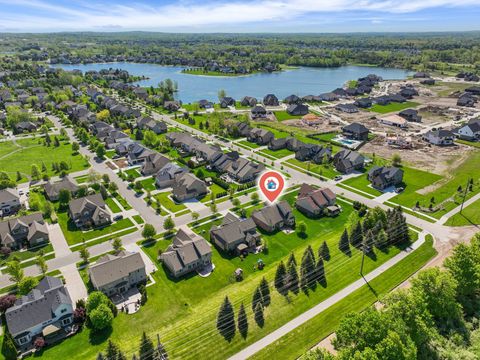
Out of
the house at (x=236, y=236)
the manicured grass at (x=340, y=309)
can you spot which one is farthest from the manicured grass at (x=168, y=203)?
the manicured grass at (x=340, y=309)

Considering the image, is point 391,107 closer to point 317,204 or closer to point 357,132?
point 357,132

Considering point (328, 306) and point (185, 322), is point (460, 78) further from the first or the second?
point (185, 322)

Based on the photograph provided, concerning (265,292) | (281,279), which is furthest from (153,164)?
(265,292)

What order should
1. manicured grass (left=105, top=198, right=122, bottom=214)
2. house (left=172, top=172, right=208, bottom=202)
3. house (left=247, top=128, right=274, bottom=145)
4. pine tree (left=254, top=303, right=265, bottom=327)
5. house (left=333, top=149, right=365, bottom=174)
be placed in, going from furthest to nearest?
1. house (left=247, top=128, right=274, bottom=145)
2. house (left=333, top=149, right=365, bottom=174)
3. house (left=172, top=172, right=208, bottom=202)
4. manicured grass (left=105, top=198, right=122, bottom=214)
5. pine tree (left=254, top=303, right=265, bottom=327)

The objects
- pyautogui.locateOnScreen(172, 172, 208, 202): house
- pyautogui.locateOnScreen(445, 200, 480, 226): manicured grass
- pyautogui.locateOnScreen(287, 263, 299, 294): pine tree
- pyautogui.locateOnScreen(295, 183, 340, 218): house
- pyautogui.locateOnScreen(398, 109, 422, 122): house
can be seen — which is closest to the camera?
pyautogui.locateOnScreen(287, 263, 299, 294): pine tree

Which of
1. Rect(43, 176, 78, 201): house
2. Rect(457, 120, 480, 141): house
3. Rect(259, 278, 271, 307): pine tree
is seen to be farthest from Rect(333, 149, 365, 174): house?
Rect(43, 176, 78, 201): house

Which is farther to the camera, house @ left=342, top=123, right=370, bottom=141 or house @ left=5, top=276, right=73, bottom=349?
house @ left=342, top=123, right=370, bottom=141

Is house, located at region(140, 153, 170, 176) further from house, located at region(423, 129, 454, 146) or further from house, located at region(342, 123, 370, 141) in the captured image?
house, located at region(423, 129, 454, 146)
